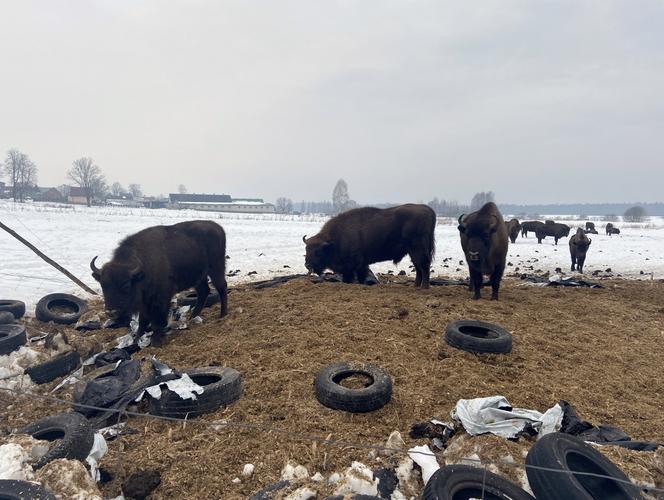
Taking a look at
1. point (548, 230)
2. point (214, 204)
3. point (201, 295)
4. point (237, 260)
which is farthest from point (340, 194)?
point (201, 295)

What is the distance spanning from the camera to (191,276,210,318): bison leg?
30.7 ft

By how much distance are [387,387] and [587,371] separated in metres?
3.56

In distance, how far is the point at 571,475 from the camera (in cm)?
323

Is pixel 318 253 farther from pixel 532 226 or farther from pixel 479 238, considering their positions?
pixel 532 226

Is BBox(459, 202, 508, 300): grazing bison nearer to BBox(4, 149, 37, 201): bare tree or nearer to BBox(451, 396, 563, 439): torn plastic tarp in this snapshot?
BBox(451, 396, 563, 439): torn plastic tarp

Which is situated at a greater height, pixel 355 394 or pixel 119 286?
pixel 119 286

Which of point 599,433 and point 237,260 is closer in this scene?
point 599,433

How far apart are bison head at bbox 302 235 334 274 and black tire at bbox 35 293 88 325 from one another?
6.59 metres

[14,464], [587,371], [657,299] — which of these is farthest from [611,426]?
[657,299]

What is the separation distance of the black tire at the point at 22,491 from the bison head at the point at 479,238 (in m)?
9.23

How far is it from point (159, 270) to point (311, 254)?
589 centimetres

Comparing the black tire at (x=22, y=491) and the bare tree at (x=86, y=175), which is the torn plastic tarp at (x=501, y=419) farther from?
the bare tree at (x=86, y=175)

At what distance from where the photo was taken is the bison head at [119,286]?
7.23 metres

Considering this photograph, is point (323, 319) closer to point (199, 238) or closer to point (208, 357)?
point (208, 357)
